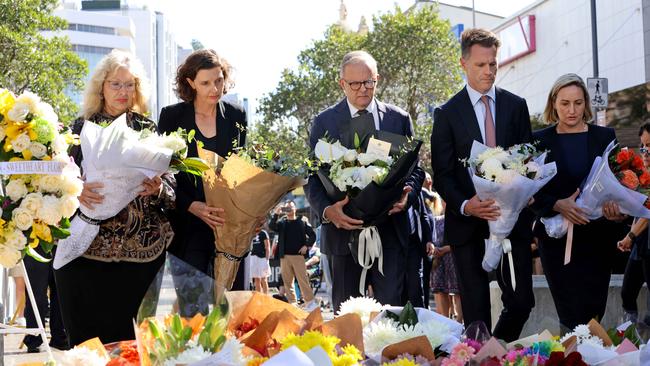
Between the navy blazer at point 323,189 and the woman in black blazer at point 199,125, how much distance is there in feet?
1.73

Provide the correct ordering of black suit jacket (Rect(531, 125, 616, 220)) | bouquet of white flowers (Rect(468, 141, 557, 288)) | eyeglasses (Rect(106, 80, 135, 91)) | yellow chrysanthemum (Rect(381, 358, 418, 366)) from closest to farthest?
yellow chrysanthemum (Rect(381, 358, 418, 366)) → bouquet of white flowers (Rect(468, 141, 557, 288)) → eyeglasses (Rect(106, 80, 135, 91)) → black suit jacket (Rect(531, 125, 616, 220))

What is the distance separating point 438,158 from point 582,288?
134cm

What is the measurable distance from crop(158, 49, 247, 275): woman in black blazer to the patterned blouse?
0.26 m

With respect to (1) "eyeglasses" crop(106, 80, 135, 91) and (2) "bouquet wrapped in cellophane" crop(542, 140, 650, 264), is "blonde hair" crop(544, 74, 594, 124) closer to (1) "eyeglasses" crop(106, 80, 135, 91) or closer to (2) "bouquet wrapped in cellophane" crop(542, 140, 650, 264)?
(2) "bouquet wrapped in cellophane" crop(542, 140, 650, 264)

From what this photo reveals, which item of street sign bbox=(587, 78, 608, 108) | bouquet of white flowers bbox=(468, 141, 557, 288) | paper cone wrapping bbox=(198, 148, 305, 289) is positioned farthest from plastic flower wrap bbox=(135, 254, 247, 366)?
street sign bbox=(587, 78, 608, 108)

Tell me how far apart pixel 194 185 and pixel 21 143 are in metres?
2.34

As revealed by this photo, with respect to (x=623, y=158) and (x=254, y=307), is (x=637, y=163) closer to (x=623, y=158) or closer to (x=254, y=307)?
(x=623, y=158)

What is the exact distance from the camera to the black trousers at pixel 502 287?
21.0 feet

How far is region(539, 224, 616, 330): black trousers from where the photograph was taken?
686 cm

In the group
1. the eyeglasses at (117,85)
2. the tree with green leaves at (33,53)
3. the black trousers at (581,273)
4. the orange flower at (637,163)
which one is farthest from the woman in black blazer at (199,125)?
the tree with green leaves at (33,53)

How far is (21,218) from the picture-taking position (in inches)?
160

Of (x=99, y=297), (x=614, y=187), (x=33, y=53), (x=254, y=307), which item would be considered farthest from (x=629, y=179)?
(x=33, y=53)

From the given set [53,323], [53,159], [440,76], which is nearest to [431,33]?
[440,76]

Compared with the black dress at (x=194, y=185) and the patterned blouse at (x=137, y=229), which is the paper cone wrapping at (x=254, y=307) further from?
the black dress at (x=194, y=185)
